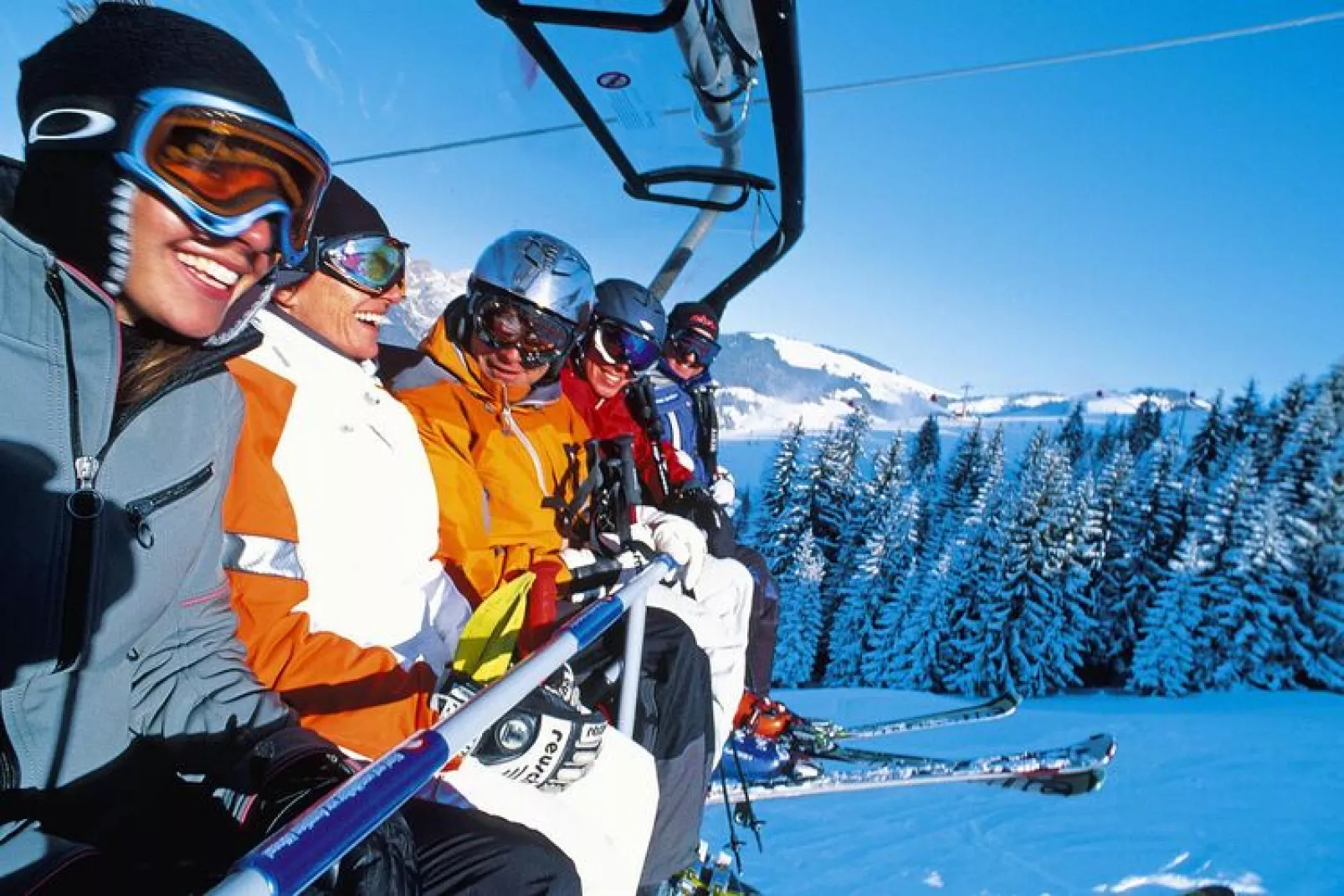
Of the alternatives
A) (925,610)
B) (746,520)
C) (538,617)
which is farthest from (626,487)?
(746,520)

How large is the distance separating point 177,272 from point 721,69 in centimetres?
354

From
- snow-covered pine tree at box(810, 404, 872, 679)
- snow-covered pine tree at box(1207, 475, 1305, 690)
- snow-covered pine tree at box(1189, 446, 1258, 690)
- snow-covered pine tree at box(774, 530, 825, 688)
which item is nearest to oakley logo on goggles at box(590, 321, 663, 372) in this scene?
snow-covered pine tree at box(774, 530, 825, 688)

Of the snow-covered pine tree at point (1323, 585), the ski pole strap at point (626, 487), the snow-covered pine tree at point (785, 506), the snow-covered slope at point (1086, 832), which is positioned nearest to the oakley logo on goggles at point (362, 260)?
the ski pole strap at point (626, 487)

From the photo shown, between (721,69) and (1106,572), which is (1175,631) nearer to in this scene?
(1106,572)

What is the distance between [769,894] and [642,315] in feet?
14.0

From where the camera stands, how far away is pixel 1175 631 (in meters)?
31.2

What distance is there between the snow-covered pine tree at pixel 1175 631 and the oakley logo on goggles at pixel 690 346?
33900 mm

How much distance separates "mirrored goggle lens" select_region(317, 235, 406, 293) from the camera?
8.39ft

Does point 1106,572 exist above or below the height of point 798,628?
above

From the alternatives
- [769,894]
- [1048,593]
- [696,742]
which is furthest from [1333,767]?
[1048,593]

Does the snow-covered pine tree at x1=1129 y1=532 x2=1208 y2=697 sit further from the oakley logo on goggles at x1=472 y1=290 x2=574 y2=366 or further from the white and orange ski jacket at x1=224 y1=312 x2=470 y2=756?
the white and orange ski jacket at x1=224 y1=312 x2=470 y2=756

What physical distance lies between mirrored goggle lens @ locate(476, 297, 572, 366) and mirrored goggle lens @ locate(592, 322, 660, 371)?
4.87ft

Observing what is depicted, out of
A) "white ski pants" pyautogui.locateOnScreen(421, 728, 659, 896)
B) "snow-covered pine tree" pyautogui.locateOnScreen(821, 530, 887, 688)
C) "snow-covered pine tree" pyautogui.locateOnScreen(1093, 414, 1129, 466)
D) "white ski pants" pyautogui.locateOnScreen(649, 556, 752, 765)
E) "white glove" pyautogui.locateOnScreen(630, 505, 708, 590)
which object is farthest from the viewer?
"snow-covered pine tree" pyautogui.locateOnScreen(1093, 414, 1129, 466)

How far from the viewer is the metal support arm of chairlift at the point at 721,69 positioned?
12.1 ft
